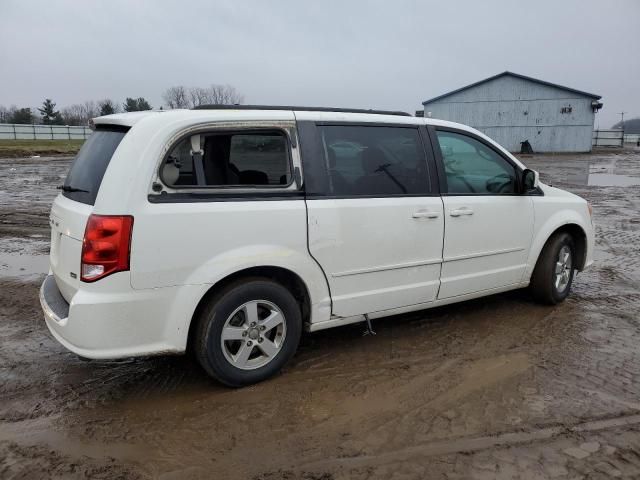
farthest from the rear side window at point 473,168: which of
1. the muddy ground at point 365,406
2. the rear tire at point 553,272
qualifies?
the muddy ground at point 365,406

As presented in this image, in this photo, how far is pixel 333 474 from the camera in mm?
2752

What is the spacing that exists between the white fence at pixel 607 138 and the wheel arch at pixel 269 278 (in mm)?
50336

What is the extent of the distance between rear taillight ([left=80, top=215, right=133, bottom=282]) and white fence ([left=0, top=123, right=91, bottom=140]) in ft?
194

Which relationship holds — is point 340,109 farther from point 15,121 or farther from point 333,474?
→ point 15,121

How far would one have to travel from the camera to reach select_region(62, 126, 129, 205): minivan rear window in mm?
3338

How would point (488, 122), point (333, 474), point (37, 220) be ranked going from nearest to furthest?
point (333, 474) < point (37, 220) < point (488, 122)

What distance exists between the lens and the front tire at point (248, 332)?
11.1ft

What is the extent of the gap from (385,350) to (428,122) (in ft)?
6.32

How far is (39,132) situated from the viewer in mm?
57406

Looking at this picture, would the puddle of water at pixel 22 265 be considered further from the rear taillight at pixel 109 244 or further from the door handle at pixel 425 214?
the door handle at pixel 425 214

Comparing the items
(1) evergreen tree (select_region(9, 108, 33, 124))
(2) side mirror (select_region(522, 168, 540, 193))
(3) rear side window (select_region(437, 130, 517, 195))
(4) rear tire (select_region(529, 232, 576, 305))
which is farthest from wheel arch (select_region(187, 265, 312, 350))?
(1) evergreen tree (select_region(9, 108, 33, 124))

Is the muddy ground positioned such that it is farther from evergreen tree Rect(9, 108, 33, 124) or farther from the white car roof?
evergreen tree Rect(9, 108, 33, 124)

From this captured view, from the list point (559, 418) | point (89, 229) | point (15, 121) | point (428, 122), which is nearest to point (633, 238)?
point (428, 122)

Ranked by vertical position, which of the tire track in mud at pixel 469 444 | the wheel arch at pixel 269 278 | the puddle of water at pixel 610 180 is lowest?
the tire track in mud at pixel 469 444
